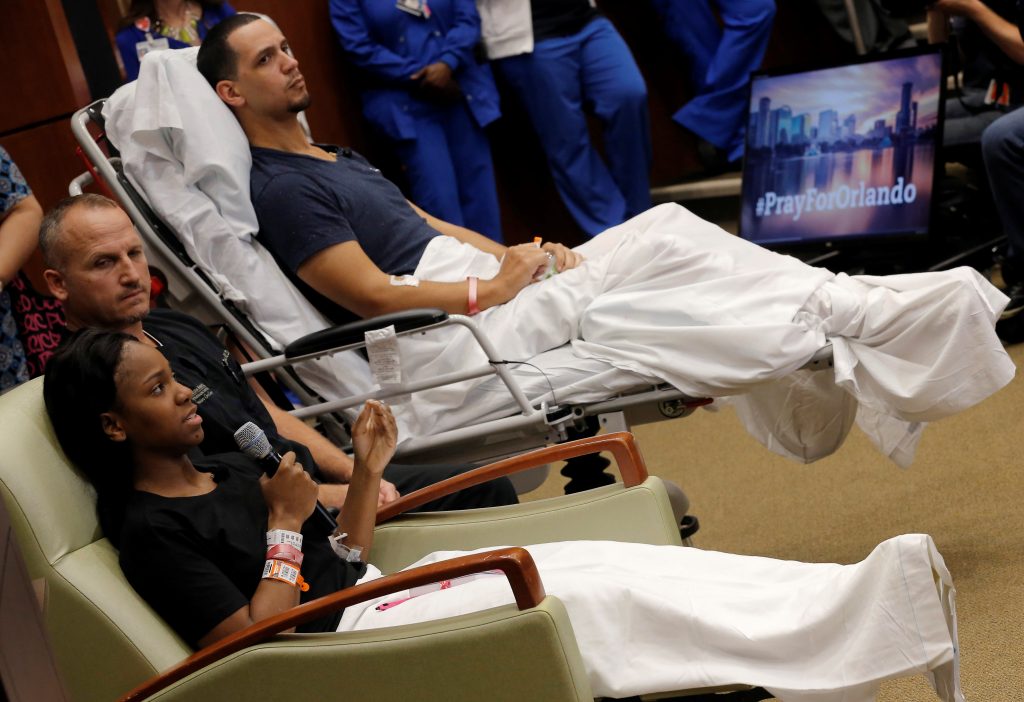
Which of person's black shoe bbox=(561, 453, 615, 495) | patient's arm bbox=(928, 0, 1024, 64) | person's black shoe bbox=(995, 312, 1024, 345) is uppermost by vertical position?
patient's arm bbox=(928, 0, 1024, 64)

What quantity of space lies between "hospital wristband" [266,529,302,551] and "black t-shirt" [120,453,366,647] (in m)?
0.03

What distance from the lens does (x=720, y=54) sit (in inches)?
200

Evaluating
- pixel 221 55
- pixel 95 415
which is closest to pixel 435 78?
pixel 221 55

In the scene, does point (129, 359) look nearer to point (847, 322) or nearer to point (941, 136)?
point (847, 322)

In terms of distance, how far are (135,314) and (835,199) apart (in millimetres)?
2369


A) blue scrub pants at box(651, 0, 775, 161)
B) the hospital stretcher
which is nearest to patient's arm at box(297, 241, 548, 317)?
the hospital stretcher

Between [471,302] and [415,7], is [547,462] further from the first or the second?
[415,7]

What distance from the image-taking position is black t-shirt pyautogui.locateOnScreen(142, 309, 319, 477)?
81.1 inches

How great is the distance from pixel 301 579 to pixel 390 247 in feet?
3.97

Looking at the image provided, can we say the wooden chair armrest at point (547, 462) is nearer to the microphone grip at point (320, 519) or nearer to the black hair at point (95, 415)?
the microphone grip at point (320, 519)

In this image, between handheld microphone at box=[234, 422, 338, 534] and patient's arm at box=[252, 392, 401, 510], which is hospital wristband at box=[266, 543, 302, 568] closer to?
handheld microphone at box=[234, 422, 338, 534]

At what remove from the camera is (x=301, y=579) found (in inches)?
69.6

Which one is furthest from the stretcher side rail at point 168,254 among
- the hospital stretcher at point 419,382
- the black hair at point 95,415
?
the black hair at point 95,415

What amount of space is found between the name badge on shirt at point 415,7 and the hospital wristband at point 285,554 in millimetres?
3084
